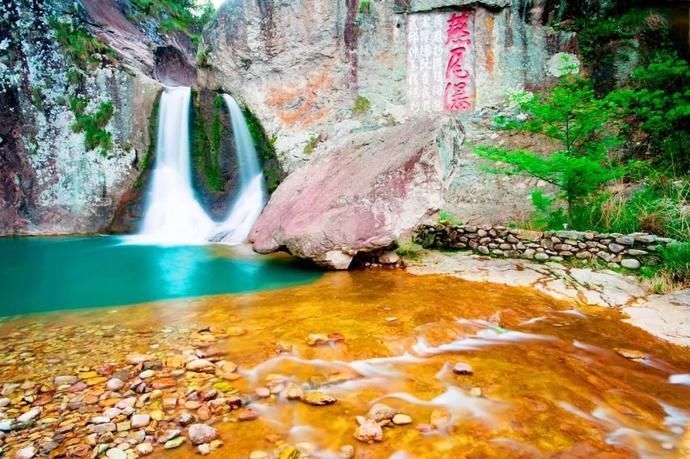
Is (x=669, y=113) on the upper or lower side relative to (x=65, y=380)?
upper

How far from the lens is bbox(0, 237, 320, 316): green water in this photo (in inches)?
198

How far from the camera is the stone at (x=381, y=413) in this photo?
2209mm

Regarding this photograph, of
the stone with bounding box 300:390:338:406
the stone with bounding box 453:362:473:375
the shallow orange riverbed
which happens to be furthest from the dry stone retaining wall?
the stone with bounding box 300:390:338:406

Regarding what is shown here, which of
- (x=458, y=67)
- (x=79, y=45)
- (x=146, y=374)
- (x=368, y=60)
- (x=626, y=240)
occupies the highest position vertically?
(x=79, y=45)

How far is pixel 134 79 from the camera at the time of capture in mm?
12320

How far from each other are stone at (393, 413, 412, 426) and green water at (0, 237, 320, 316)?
3.25 m

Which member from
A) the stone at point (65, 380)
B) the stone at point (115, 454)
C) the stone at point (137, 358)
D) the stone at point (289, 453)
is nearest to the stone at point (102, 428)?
the stone at point (115, 454)

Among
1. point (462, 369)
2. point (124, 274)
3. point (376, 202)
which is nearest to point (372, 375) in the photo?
point (462, 369)

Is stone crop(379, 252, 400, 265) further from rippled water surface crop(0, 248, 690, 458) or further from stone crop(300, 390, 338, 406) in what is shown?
stone crop(300, 390, 338, 406)

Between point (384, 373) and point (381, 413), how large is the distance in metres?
0.56

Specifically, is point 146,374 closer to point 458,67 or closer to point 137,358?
point 137,358

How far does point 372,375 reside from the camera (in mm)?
2754

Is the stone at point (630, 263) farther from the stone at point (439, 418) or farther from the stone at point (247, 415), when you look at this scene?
the stone at point (247, 415)

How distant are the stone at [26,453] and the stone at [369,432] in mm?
1573
